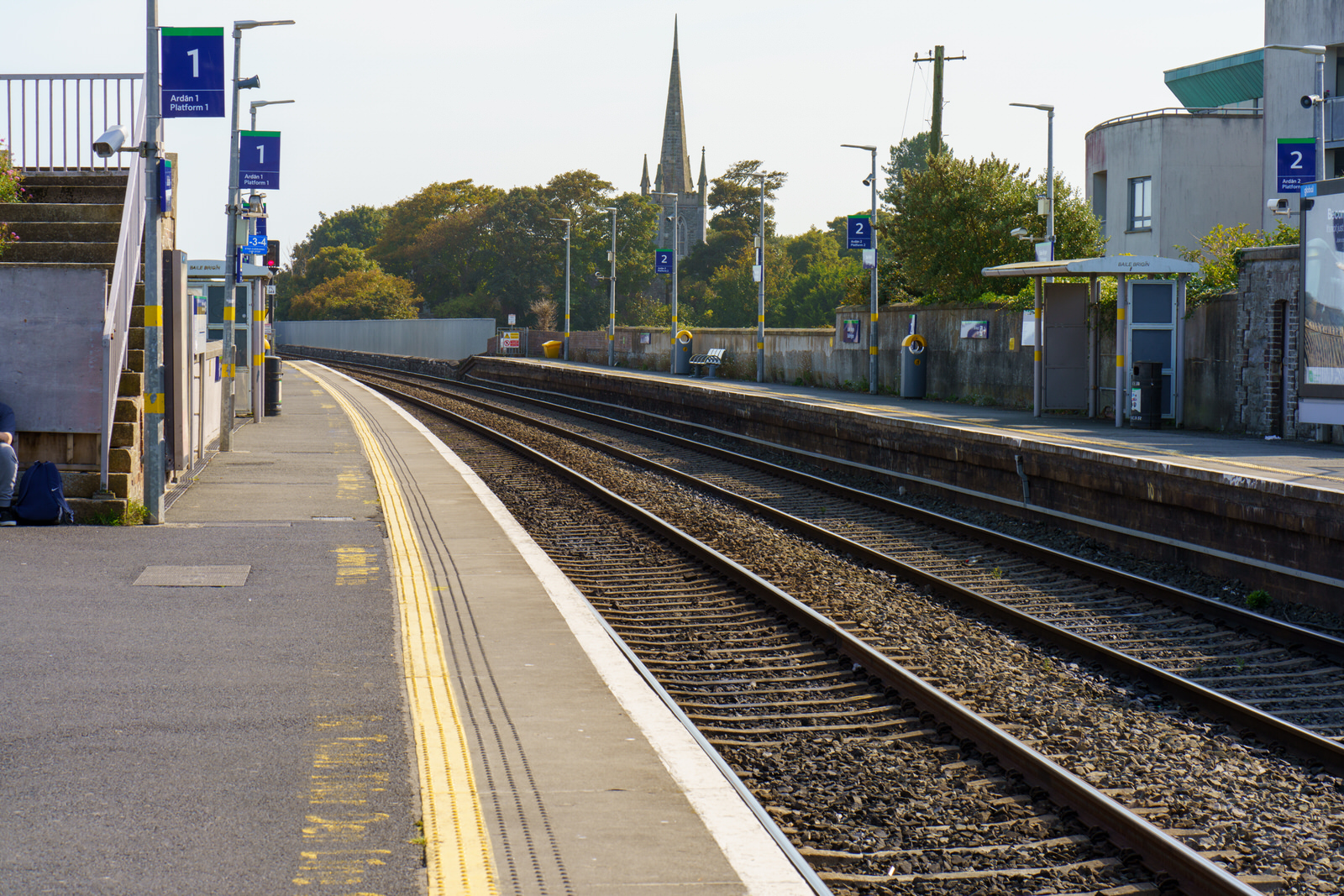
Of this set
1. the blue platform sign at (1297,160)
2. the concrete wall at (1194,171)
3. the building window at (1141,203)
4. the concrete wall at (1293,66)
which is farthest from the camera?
the building window at (1141,203)

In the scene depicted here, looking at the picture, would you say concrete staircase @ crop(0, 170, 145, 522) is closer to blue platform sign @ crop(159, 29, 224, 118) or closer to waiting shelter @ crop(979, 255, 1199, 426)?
blue platform sign @ crop(159, 29, 224, 118)

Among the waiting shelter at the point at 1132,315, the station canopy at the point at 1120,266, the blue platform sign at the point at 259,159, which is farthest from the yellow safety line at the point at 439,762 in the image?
the blue platform sign at the point at 259,159

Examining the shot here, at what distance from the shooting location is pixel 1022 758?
19.9ft

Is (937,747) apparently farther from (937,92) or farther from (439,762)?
(937,92)

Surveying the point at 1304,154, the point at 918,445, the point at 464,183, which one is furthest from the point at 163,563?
the point at 464,183

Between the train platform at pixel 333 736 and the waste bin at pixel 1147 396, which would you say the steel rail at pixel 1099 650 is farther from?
the waste bin at pixel 1147 396

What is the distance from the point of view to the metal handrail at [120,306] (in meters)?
12.1

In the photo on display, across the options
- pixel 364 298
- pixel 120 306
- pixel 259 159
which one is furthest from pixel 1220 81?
pixel 364 298

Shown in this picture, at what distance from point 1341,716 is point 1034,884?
3336 millimetres

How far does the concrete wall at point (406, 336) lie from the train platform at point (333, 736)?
61.3m

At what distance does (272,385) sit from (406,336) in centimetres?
5327

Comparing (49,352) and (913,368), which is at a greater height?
(913,368)

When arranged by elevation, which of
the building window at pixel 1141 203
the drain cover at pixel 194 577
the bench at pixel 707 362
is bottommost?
the drain cover at pixel 194 577

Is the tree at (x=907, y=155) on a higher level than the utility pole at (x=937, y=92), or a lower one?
higher
